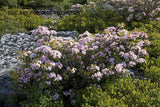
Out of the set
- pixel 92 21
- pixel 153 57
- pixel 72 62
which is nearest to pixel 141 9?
pixel 92 21

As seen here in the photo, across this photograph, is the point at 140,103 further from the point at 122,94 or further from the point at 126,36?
the point at 126,36

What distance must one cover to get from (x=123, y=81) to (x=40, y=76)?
173cm

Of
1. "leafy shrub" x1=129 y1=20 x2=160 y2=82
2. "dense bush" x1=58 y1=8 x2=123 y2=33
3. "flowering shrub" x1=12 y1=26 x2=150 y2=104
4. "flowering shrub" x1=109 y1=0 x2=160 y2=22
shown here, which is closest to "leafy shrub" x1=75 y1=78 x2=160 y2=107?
"flowering shrub" x1=12 y1=26 x2=150 y2=104

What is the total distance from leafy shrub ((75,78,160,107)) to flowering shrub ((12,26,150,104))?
8.3 inches

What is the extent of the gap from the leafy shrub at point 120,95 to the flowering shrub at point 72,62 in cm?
21

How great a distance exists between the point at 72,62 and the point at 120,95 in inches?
44.5

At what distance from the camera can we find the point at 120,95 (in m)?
3.26

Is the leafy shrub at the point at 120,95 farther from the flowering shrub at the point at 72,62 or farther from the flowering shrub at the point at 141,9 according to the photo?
the flowering shrub at the point at 141,9

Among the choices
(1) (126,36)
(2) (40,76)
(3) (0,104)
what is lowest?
(3) (0,104)

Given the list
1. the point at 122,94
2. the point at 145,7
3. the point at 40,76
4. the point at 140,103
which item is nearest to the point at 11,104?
the point at 40,76

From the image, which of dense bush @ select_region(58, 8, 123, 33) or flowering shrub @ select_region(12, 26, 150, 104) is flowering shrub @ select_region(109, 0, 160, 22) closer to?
dense bush @ select_region(58, 8, 123, 33)

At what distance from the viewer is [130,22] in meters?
7.46

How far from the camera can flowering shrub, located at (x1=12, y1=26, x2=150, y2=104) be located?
3.14m

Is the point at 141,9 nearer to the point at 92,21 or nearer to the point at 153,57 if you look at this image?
the point at 92,21
